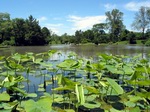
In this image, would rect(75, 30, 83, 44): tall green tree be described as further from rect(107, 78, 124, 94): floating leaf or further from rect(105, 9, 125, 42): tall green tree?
rect(107, 78, 124, 94): floating leaf

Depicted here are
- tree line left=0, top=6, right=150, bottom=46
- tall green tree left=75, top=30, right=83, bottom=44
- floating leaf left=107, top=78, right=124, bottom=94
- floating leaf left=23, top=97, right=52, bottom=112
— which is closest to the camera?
floating leaf left=23, top=97, right=52, bottom=112

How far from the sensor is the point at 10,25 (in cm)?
5412

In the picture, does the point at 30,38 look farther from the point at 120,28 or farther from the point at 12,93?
the point at 12,93

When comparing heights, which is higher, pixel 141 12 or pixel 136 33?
pixel 141 12

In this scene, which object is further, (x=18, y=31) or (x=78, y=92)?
(x=18, y=31)

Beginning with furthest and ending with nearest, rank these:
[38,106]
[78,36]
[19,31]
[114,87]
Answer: [78,36] → [19,31] → [114,87] → [38,106]

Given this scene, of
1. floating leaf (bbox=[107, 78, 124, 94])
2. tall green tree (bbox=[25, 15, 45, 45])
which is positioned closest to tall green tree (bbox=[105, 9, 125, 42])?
tall green tree (bbox=[25, 15, 45, 45])

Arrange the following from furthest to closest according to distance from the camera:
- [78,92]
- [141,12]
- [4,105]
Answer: [141,12] → [4,105] → [78,92]

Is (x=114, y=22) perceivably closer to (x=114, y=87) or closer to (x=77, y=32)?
(x=77, y=32)

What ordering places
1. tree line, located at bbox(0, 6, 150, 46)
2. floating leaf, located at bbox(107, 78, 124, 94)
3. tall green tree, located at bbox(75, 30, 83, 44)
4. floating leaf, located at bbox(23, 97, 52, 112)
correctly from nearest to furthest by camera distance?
floating leaf, located at bbox(23, 97, 52, 112) < floating leaf, located at bbox(107, 78, 124, 94) < tree line, located at bbox(0, 6, 150, 46) < tall green tree, located at bbox(75, 30, 83, 44)

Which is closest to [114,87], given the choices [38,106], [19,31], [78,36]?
[38,106]

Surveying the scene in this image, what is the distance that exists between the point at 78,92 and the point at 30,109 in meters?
0.41

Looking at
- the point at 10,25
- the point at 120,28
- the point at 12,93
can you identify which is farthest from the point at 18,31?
the point at 12,93

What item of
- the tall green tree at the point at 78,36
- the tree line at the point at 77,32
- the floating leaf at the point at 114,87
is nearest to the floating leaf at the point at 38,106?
the floating leaf at the point at 114,87
